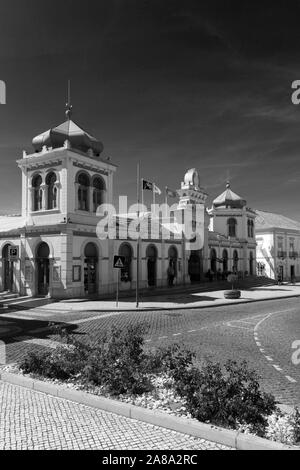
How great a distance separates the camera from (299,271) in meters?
64.4

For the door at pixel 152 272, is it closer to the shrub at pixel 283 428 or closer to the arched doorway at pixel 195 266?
the arched doorway at pixel 195 266

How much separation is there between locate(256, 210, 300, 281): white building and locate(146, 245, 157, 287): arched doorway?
29.5m

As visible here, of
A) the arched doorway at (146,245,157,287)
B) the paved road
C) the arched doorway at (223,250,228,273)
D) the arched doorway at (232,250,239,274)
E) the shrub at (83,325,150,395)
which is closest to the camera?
the shrub at (83,325,150,395)

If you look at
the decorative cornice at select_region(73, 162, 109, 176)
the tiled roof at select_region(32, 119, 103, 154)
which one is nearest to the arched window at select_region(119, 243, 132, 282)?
the decorative cornice at select_region(73, 162, 109, 176)

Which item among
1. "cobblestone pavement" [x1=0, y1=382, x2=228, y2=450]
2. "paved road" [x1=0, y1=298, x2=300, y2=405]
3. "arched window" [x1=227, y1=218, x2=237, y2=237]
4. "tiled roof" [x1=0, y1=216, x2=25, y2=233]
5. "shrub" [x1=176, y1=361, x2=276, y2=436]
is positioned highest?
"arched window" [x1=227, y1=218, x2=237, y2=237]

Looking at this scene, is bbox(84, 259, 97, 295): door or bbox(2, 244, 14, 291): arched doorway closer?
bbox(84, 259, 97, 295): door

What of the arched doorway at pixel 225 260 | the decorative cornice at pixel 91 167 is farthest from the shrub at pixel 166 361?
the arched doorway at pixel 225 260

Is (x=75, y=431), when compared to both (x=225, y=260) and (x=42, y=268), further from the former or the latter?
(x=225, y=260)

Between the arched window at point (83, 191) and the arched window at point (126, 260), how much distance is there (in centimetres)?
489

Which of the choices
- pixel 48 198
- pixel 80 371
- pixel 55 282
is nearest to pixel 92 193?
pixel 48 198

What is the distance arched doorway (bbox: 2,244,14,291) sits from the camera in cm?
2966

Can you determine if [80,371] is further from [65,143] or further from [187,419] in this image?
[65,143]

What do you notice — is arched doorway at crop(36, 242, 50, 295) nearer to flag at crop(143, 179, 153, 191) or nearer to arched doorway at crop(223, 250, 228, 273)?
flag at crop(143, 179, 153, 191)
